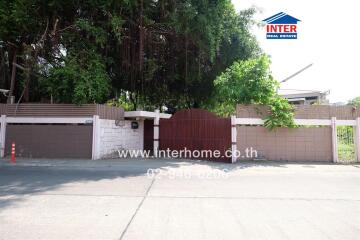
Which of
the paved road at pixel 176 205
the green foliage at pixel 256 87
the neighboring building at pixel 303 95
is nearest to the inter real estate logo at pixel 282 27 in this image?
the green foliage at pixel 256 87

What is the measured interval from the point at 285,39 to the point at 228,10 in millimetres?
3849

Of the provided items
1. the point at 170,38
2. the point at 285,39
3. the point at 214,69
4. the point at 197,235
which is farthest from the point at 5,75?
the point at 197,235

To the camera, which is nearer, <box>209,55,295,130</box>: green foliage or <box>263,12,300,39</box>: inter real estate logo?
<box>209,55,295,130</box>: green foliage

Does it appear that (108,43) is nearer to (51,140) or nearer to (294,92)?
(51,140)

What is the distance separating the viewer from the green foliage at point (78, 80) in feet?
47.5

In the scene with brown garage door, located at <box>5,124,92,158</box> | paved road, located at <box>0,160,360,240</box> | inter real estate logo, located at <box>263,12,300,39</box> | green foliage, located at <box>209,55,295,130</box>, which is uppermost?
inter real estate logo, located at <box>263,12,300,39</box>

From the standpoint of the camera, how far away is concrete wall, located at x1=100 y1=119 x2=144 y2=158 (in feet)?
51.0

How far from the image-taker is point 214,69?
1953 centimetres

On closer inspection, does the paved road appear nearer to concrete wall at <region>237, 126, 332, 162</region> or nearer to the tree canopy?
concrete wall at <region>237, 126, 332, 162</region>

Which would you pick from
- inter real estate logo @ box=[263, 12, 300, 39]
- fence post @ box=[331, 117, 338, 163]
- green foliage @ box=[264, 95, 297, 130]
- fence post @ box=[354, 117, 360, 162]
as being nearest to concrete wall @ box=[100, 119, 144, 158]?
green foliage @ box=[264, 95, 297, 130]

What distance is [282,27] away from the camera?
16.4 metres

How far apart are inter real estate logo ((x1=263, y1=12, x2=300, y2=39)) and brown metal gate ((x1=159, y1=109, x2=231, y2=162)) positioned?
5368mm

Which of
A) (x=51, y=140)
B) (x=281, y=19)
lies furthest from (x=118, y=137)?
(x=281, y=19)

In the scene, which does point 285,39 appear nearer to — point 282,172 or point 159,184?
point 282,172
